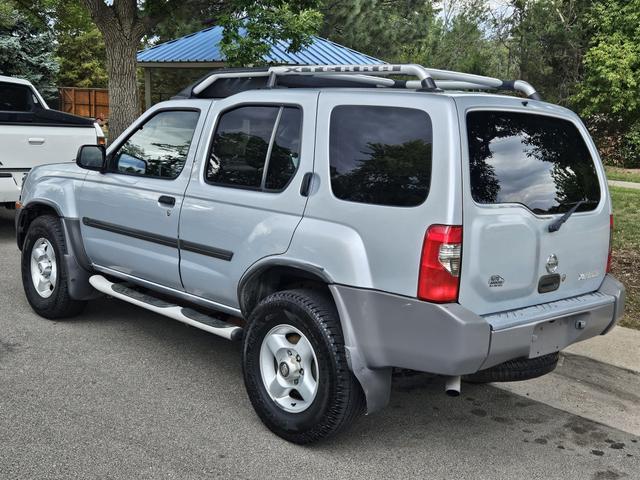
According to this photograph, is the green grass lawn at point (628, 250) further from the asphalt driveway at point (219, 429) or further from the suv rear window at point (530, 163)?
the suv rear window at point (530, 163)

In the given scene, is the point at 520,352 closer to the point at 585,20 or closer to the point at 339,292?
the point at 339,292

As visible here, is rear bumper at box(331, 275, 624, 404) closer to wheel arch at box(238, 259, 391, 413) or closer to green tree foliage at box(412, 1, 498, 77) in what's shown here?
wheel arch at box(238, 259, 391, 413)

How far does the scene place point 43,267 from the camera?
18.4ft

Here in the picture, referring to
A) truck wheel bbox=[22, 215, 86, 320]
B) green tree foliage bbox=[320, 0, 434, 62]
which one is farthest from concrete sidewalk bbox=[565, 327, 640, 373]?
green tree foliage bbox=[320, 0, 434, 62]

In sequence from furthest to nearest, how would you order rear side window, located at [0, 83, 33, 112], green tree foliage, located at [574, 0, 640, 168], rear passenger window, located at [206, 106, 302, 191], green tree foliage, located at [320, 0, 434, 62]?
green tree foliage, located at [320, 0, 434, 62] < green tree foliage, located at [574, 0, 640, 168] < rear side window, located at [0, 83, 33, 112] < rear passenger window, located at [206, 106, 302, 191]

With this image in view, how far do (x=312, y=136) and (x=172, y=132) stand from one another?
53.1 inches

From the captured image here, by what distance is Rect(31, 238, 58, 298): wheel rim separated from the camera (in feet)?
18.1

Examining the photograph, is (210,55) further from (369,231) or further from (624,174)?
(369,231)

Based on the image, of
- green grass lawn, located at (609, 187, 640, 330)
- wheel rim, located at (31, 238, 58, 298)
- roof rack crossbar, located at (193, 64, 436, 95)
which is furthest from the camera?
green grass lawn, located at (609, 187, 640, 330)

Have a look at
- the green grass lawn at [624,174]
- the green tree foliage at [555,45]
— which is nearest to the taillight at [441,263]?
the green grass lawn at [624,174]

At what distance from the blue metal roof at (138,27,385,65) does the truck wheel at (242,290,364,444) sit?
49.9 feet

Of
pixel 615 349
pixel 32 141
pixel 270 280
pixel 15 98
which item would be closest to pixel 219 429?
pixel 270 280

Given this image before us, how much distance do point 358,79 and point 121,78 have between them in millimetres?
9397

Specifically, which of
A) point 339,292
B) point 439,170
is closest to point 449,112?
point 439,170
